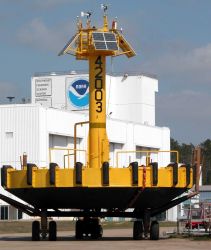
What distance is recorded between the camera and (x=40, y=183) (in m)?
33.2

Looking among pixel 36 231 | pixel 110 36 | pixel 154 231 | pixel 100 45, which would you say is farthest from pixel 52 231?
pixel 110 36

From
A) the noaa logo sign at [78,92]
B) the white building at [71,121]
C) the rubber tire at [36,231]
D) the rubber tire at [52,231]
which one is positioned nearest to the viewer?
the rubber tire at [52,231]

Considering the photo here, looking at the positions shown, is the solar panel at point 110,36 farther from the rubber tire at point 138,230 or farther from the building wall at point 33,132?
the building wall at point 33,132

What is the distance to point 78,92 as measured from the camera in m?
102

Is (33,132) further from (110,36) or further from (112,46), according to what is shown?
(112,46)

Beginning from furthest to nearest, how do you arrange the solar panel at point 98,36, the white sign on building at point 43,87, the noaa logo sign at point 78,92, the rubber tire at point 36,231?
1. the white sign on building at point 43,87
2. the noaa logo sign at point 78,92
3. the solar panel at point 98,36
4. the rubber tire at point 36,231

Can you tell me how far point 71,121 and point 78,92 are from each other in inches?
464

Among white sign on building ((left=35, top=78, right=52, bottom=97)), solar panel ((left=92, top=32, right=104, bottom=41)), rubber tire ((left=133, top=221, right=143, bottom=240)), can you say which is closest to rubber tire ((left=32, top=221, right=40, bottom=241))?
rubber tire ((left=133, top=221, right=143, bottom=240))

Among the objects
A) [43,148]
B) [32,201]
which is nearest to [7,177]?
[32,201]

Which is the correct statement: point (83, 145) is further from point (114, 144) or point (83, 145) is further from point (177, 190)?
point (177, 190)

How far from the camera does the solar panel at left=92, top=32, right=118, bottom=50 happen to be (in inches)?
1372

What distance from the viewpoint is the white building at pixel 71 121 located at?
86.4 m

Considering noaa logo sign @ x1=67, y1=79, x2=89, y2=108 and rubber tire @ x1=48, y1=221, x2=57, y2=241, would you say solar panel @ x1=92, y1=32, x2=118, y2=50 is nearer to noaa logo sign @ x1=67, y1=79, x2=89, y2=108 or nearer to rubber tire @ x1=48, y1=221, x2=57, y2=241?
rubber tire @ x1=48, y1=221, x2=57, y2=241

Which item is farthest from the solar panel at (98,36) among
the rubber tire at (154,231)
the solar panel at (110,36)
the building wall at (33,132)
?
the building wall at (33,132)
